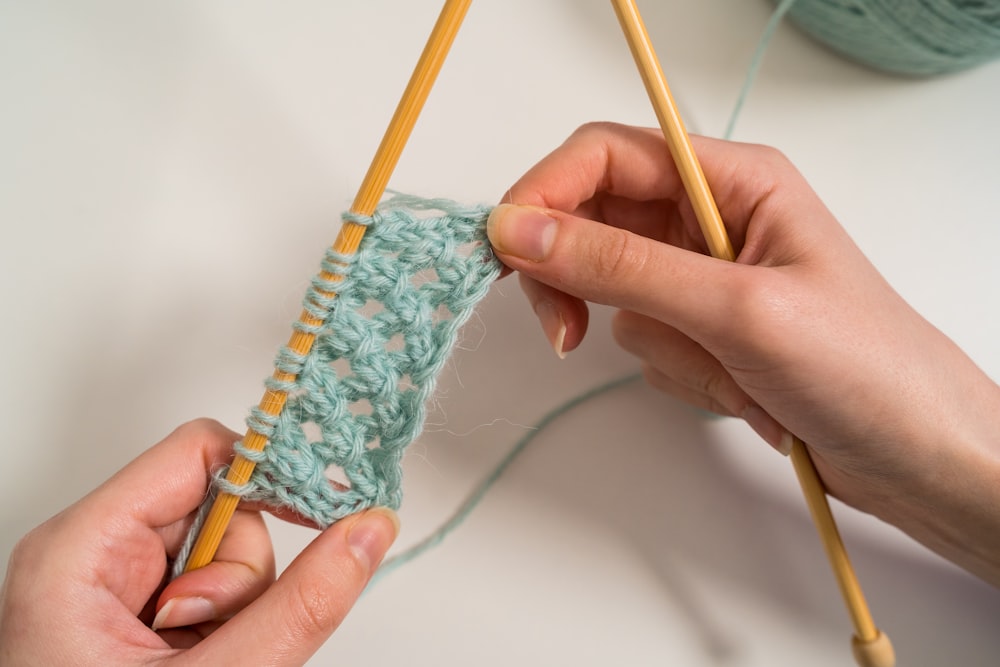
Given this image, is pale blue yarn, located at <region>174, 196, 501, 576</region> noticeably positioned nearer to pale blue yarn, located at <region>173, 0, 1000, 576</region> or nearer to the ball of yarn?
pale blue yarn, located at <region>173, 0, 1000, 576</region>

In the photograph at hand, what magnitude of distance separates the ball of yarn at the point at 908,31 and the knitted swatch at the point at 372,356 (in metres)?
0.76

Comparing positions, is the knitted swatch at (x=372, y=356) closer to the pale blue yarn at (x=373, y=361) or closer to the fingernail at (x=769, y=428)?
the pale blue yarn at (x=373, y=361)

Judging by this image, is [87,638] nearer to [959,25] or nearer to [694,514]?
[694,514]

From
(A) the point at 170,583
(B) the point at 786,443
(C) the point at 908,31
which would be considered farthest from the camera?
(C) the point at 908,31

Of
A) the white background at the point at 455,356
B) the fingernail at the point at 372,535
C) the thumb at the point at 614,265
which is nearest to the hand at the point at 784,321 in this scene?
the thumb at the point at 614,265

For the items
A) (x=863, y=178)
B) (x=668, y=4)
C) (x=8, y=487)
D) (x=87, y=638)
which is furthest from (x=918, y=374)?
(x=8, y=487)

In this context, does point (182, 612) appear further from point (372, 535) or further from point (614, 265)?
point (614, 265)

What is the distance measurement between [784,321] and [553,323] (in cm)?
31

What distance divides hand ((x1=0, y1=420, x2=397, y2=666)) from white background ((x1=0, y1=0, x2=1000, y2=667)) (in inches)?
8.3

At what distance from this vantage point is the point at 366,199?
72 cm

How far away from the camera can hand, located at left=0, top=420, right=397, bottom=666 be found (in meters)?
0.64

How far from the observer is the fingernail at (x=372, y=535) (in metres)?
0.73

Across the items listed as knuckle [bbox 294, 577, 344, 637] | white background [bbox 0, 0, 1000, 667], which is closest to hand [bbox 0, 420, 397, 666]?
knuckle [bbox 294, 577, 344, 637]

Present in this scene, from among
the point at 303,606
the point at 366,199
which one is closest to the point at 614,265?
the point at 366,199
